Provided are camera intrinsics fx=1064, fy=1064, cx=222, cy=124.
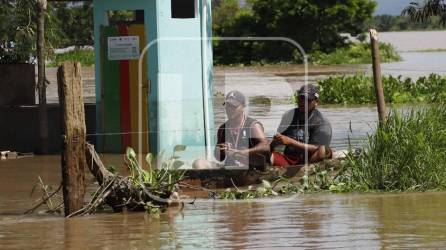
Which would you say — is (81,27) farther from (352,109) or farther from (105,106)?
(105,106)

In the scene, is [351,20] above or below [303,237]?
above

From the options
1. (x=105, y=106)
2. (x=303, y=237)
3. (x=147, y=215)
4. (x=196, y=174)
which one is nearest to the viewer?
(x=303, y=237)

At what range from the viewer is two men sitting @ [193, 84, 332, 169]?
12438mm

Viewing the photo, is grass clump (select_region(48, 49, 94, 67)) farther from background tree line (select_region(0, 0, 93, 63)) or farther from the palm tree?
the palm tree

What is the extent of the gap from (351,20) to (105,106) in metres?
30.3

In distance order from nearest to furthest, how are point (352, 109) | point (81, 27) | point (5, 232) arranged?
point (5, 232)
point (352, 109)
point (81, 27)

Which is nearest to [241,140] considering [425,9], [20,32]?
[425,9]

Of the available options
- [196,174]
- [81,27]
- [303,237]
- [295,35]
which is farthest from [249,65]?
[303,237]

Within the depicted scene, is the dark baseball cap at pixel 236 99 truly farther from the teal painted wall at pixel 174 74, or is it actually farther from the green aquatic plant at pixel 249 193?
the teal painted wall at pixel 174 74

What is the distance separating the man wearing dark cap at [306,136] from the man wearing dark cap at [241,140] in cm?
23

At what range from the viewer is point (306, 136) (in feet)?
41.7

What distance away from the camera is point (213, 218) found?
1081cm

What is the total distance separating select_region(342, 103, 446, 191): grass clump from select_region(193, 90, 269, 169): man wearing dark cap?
1085mm

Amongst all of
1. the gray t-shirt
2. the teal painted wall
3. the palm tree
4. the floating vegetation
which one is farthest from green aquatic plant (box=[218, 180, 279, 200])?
the palm tree
